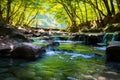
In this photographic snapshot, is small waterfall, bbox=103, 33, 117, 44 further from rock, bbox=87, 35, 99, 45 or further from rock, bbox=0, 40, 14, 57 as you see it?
rock, bbox=0, 40, 14, 57

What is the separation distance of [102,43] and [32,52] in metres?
9.14

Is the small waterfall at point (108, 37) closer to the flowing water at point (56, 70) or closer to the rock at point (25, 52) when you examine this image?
the flowing water at point (56, 70)

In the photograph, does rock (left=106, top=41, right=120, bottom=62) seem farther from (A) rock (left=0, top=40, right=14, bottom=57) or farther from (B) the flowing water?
(A) rock (left=0, top=40, right=14, bottom=57)

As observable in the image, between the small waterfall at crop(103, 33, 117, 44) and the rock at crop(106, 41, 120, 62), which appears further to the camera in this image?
the small waterfall at crop(103, 33, 117, 44)

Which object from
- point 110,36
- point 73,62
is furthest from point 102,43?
point 73,62

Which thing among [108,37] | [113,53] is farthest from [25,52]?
[108,37]

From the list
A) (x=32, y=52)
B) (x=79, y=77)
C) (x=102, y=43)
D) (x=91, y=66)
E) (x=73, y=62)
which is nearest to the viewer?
(x=79, y=77)

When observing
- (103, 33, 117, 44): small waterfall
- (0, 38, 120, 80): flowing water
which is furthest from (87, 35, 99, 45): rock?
(0, 38, 120, 80): flowing water

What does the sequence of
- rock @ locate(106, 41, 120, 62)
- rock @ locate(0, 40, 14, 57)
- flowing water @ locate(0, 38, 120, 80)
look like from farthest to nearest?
1. rock @ locate(0, 40, 14, 57)
2. rock @ locate(106, 41, 120, 62)
3. flowing water @ locate(0, 38, 120, 80)

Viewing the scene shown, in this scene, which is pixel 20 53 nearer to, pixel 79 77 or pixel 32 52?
pixel 32 52

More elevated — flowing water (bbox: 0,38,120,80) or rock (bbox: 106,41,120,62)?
rock (bbox: 106,41,120,62)

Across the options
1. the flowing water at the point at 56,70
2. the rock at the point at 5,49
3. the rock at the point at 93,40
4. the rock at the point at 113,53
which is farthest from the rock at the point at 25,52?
the rock at the point at 93,40

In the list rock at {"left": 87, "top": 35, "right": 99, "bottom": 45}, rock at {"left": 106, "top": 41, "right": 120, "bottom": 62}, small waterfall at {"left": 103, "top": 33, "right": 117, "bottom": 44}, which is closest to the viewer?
rock at {"left": 106, "top": 41, "right": 120, "bottom": 62}

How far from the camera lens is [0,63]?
9.17 m
